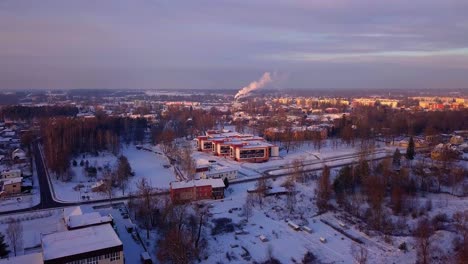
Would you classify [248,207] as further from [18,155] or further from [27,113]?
[27,113]

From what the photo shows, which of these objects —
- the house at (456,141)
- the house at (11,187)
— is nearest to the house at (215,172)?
the house at (11,187)

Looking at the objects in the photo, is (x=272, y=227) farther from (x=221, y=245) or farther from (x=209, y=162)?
(x=209, y=162)

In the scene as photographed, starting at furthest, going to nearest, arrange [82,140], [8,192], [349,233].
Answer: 1. [82,140]
2. [8,192]
3. [349,233]

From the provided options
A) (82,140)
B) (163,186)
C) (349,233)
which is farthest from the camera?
(82,140)

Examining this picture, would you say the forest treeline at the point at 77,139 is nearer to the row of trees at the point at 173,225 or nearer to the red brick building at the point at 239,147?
the red brick building at the point at 239,147

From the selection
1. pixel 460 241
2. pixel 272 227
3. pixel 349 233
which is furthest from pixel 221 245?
pixel 460 241

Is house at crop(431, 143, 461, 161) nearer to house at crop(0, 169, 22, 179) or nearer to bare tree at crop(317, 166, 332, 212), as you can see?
bare tree at crop(317, 166, 332, 212)

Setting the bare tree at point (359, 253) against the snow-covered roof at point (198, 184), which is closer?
the bare tree at point (359, 253)
